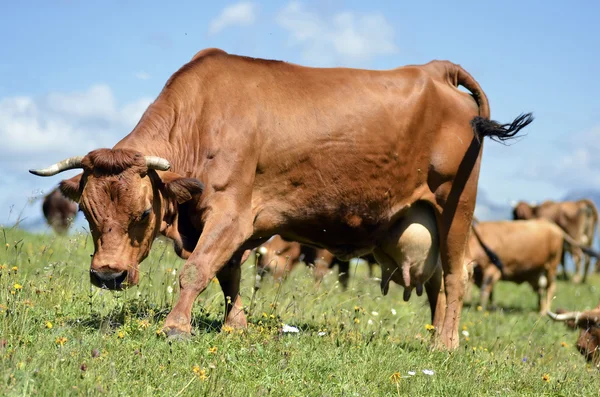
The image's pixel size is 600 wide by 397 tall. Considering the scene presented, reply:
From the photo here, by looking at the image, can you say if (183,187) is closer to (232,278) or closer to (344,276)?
(232,278)

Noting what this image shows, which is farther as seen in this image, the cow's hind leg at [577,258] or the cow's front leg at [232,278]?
the cow's hind leg at [577,258]

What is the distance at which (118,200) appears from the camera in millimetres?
6289

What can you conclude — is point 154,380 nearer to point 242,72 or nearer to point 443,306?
point 242,72

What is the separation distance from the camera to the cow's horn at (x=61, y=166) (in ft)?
21.2

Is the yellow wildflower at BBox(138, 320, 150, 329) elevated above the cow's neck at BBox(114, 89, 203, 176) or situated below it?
below

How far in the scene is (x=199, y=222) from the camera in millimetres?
6965

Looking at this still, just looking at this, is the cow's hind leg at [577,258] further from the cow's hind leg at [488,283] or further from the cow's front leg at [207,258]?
the cow's front leg at [207,258]

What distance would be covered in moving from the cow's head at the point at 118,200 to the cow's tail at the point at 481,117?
10.6 ft

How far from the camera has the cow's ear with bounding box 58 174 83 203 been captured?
6607 millimetres

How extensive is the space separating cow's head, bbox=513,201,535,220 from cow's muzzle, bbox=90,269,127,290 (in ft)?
78.3

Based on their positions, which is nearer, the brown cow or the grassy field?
the grassy field

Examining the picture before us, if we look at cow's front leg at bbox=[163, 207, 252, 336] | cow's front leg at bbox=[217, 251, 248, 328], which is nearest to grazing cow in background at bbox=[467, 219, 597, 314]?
cow's front leg at bbox=[217, 251, 248, 328]

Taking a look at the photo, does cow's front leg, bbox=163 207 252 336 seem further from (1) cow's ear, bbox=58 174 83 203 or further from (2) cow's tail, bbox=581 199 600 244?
(2) cow's tail, bbox=581 199 600 244

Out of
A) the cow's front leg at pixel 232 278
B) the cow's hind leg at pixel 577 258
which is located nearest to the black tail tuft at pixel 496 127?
the cow's front leg at pixel 232 278
